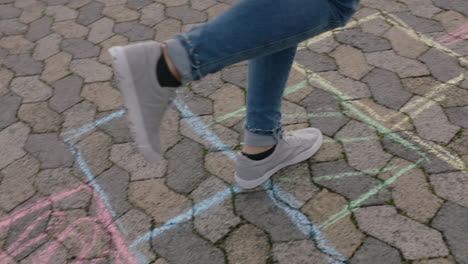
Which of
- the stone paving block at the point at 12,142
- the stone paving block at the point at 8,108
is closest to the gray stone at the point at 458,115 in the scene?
the stone paving block at the point at 12,142

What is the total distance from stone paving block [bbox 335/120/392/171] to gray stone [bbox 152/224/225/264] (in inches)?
31.8

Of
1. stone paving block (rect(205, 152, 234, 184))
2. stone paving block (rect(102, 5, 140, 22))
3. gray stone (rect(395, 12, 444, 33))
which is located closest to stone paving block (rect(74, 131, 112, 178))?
stone paving block (rect(205, 152, 234, 184))

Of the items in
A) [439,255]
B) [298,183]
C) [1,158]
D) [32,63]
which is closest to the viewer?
[439,255]

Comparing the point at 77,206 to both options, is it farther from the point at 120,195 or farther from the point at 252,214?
the point at 252,214

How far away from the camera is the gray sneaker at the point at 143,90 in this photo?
1.35m

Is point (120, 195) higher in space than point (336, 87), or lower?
lower

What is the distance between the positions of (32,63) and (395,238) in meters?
2.67

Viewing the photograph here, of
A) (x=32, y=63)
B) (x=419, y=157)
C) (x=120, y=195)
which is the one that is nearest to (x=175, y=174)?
(x=120, y=195)

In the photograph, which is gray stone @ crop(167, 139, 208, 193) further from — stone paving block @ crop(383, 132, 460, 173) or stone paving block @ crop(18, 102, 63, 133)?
stone paving block @ crop(383, 132, 460, 173)

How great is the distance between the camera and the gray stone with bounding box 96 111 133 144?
2.40 metres

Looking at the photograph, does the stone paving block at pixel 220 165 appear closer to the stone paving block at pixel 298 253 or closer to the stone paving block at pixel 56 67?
the stone paving block at pixel 298 253

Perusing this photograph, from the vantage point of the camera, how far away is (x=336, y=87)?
100 inches

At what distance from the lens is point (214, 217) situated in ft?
6.36

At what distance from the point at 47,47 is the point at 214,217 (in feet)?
6.98
